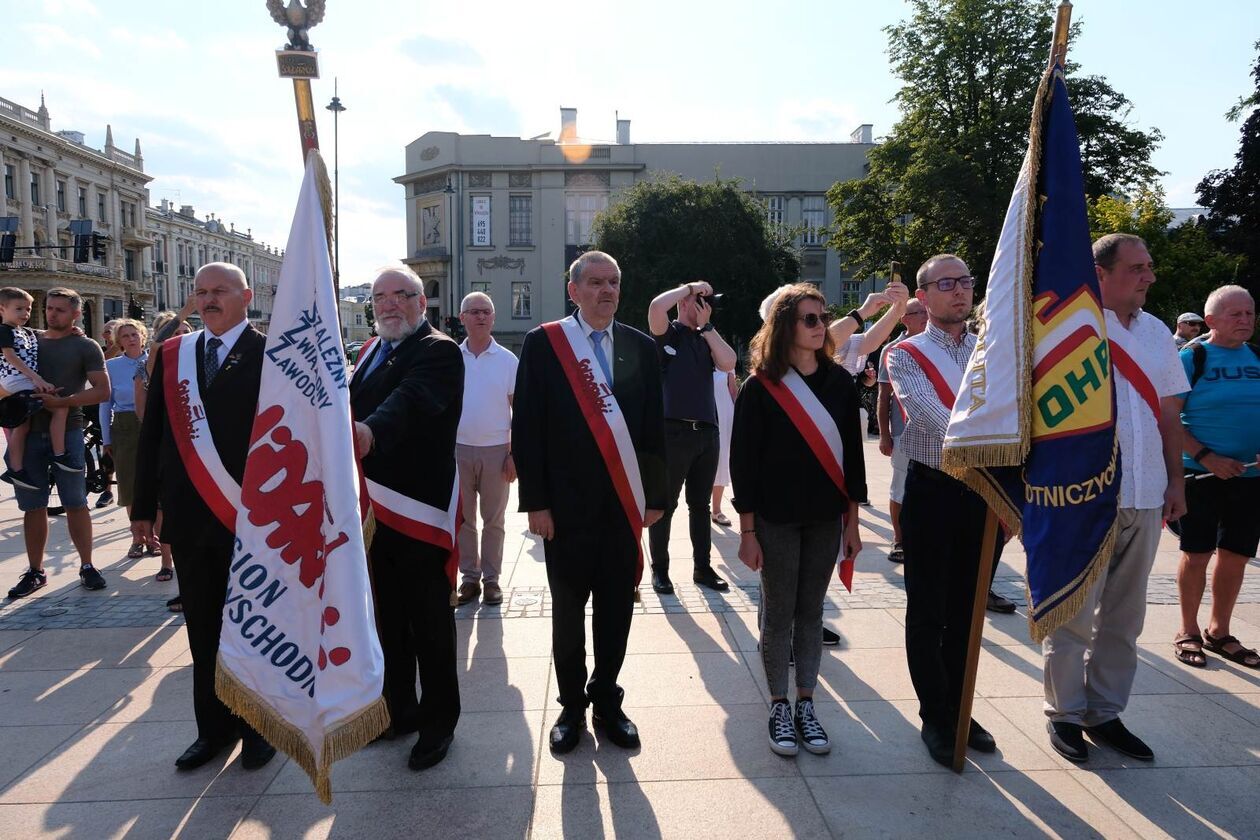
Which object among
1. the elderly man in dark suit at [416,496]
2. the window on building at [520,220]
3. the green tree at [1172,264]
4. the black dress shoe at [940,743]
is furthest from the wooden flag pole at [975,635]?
the window on building at [520,220]

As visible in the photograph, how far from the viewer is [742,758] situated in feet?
10.7

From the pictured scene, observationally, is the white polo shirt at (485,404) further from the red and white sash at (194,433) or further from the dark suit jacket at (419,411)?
the red and white sash at (194,433)

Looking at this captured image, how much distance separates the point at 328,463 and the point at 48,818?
1.66 m

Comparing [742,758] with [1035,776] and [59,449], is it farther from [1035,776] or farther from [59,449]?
[59,449]

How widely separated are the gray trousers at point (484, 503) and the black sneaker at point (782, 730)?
2.53 metres

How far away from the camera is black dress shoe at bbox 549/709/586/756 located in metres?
3.32

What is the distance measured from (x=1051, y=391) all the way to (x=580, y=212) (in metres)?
45.2

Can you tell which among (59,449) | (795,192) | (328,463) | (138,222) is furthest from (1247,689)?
(138,222)

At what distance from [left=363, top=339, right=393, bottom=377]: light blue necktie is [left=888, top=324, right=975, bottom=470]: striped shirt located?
86.8 inches

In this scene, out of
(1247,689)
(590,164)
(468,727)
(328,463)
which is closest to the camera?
(328,463)

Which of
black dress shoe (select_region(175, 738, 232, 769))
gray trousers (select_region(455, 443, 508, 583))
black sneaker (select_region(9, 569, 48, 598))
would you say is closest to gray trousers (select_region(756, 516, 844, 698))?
black dress shoe (select_region(175, 738, 232, 769))

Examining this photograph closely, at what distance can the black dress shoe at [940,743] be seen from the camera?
125 inches

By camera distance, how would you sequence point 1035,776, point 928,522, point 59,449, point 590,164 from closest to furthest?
point 1035,776
point 928,522
point 59,449
point 590,164

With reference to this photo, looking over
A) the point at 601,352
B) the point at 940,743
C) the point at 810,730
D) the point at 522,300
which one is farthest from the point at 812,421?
the point at 522,300
